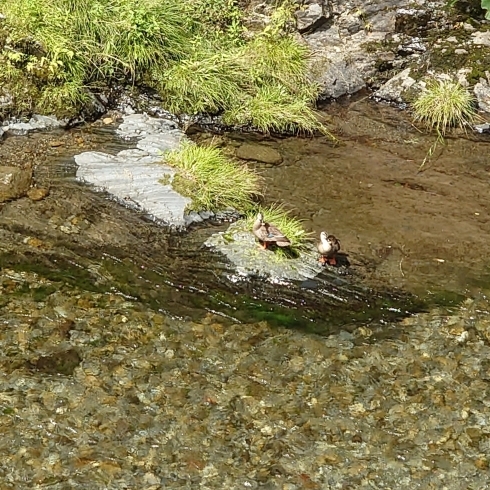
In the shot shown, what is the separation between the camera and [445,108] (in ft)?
32.0

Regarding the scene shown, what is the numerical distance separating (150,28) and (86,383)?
6.15 meters

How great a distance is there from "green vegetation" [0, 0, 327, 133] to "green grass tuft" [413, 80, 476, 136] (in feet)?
5.52

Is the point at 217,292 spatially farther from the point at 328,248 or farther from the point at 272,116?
the point at 272,116

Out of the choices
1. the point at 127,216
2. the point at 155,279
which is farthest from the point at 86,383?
the point at 127,216

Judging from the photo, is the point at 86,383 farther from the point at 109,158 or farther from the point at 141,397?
the point at 109,158

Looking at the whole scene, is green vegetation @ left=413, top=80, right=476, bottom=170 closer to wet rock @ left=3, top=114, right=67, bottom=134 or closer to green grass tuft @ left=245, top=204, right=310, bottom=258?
green grass tuft @ left=245, top=204, right=310, bottom=258

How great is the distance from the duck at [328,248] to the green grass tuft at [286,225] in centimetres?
30

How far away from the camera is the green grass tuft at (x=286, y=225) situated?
671 cm

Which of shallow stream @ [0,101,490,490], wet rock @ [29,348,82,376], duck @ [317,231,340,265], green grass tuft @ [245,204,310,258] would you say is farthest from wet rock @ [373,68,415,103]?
wet rock @ [29,348,82,376]

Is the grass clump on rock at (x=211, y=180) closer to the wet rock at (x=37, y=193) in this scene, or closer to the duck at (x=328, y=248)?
the duck at (x=328, y=248)

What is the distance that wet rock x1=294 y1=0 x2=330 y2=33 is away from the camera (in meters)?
11.1

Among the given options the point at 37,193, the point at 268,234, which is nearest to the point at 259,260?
the point at 268,234

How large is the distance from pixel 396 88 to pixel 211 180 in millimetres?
4574

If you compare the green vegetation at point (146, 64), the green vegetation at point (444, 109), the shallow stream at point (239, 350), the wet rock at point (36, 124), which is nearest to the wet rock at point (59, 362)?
the shallow stream at point (239, 350)
